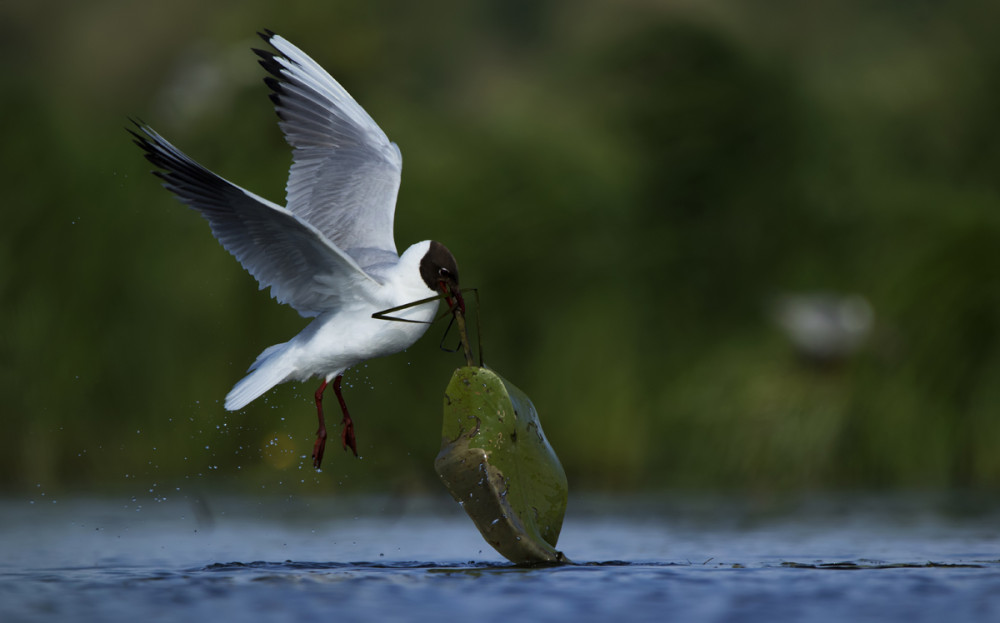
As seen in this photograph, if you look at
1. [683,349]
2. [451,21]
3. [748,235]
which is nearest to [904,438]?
[683,349]

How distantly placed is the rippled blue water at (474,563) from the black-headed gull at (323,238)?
2.80 ft

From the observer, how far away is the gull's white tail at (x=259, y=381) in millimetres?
6988

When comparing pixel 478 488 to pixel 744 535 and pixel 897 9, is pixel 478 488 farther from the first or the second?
pixel 897 9

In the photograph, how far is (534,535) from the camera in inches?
242

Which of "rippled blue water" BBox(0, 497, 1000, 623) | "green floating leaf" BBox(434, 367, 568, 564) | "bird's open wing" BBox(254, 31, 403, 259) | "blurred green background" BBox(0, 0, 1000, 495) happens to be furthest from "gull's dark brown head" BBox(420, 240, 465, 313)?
"blurred green background" BBox(0, 0, 1000, 495)

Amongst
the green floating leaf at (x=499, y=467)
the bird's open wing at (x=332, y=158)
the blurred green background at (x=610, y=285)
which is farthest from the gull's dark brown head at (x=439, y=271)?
the blurred green background at (x=610, y=285)

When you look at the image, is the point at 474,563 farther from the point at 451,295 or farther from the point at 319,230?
the point at 319,230

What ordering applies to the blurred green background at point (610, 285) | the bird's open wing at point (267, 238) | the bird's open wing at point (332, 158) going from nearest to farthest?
the bird's open wing at point (267, 238) → the bird's open wing at point (332, 158) → the blurred green background at point (610, 285)

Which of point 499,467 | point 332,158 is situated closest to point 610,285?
point 332,158

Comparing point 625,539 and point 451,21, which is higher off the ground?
point 451,21

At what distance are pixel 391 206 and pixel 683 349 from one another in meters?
3.74

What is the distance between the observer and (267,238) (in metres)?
6.72

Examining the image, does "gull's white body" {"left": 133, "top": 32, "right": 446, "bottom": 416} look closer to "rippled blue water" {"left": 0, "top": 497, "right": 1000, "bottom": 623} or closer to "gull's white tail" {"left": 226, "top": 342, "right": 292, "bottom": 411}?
"gull's white tail" {"left": 226, "top": 342, "right": 292, "bottom": 411}

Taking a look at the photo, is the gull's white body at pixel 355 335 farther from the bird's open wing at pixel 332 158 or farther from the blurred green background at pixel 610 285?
the blurred green background at pixel 610 285
